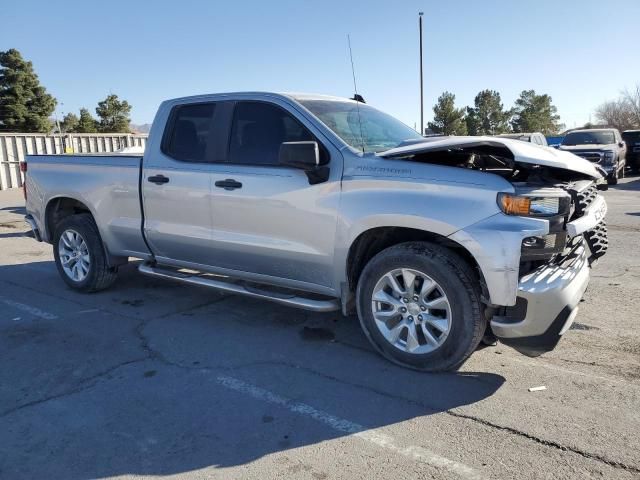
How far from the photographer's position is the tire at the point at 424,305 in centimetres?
354

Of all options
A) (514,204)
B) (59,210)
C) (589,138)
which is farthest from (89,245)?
(589,138)

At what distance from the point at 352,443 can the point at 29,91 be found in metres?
38.9

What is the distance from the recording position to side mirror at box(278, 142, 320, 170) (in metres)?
3.88

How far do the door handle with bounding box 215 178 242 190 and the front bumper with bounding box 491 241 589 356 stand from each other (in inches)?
91.3

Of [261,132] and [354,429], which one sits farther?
[261,132]

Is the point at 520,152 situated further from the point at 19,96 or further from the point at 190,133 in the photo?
the point at 19,96

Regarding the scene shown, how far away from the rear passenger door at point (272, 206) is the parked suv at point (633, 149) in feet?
74.7

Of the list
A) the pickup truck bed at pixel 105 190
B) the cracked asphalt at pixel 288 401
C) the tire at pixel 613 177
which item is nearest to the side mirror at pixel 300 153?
the cracked asphalt at pixel 288 401

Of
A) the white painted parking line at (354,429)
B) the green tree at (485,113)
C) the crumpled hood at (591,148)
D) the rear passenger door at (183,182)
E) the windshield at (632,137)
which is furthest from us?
the green tree at (485,113)

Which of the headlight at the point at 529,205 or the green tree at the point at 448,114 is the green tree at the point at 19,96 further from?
the headlight at the point at 529,205

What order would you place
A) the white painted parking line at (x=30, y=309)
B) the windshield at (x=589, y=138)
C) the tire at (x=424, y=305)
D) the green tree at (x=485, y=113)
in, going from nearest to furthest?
the tire at (x=424, y=305) < the white painted parking line at (x=30, y=309) < the windshield at (x=589, y=138) < the green tree at (x=485, y=113)

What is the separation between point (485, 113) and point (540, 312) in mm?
41469

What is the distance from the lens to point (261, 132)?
4605 millimetres

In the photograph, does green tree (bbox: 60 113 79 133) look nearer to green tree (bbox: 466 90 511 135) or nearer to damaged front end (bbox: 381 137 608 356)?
green tree (bbox: 466 90 511 135)
